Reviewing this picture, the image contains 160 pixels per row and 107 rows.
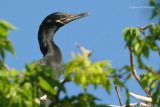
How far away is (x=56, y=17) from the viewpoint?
6.95 m

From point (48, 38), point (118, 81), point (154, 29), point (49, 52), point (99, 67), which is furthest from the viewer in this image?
point (48, 38)

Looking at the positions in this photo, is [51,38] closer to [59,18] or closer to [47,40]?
[47,40]

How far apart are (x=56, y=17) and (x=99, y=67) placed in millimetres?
4929

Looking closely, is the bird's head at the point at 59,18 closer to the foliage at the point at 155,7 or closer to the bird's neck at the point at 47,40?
the bird's neck at the point at 47,40

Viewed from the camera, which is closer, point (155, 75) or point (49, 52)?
point (155, 75)

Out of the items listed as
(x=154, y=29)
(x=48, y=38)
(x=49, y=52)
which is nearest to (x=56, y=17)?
(x=48, y=38)

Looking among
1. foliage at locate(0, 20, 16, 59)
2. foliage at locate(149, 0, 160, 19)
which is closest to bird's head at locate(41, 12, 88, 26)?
foliage at locate(149, 0, 160, 19)

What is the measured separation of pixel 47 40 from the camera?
21.3 ft

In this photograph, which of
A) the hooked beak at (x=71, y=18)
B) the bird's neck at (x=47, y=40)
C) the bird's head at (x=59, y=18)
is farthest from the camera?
the hooked beak at (x=71, y=18)

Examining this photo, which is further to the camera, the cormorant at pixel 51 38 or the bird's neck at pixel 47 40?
the bird's neck at pixel 47 40

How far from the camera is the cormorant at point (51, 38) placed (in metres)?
5.91

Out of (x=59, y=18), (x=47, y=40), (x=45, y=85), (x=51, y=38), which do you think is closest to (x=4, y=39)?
(x=45, y=85)

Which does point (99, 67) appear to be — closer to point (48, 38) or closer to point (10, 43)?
point (10, 43)

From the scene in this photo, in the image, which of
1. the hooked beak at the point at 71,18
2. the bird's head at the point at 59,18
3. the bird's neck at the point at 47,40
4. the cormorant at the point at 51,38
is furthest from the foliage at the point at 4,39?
the hooked beak at the point at 71,18
